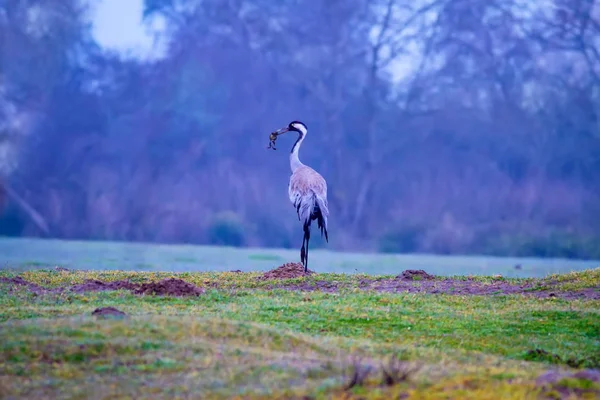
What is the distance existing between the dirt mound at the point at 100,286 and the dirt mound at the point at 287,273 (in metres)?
1.95

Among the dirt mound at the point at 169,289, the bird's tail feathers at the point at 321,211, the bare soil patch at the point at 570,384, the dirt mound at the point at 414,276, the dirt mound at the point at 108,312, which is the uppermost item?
the bird's tail feathers at the point at 321,211

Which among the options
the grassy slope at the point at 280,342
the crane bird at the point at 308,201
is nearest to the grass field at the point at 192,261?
the crane bird at the point at 308,201

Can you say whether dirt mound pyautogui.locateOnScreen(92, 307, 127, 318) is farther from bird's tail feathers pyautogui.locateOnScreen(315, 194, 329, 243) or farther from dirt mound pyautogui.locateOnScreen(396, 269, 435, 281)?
bird's tail feathers pyautogui.locateOnScreen(315, 194, 329, 243)

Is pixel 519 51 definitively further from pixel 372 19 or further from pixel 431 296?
pixel 431 296

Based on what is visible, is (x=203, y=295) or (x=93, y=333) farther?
(x=203, y=295)

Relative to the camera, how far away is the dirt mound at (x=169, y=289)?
1212cm

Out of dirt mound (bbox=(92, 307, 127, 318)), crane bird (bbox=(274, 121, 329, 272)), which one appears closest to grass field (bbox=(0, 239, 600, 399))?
dirt mound (bbox=(92, 307, 127, 318))

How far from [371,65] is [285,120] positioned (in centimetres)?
484

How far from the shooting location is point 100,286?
1290 centimetres

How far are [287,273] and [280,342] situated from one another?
547cm

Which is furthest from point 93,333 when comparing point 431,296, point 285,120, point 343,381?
point 285,120

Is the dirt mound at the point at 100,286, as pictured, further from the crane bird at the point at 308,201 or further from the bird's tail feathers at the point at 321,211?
the bird's tail feathers at the point at 321,211

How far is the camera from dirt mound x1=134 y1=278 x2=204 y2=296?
1212 cm

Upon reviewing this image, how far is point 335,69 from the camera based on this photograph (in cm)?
5031
